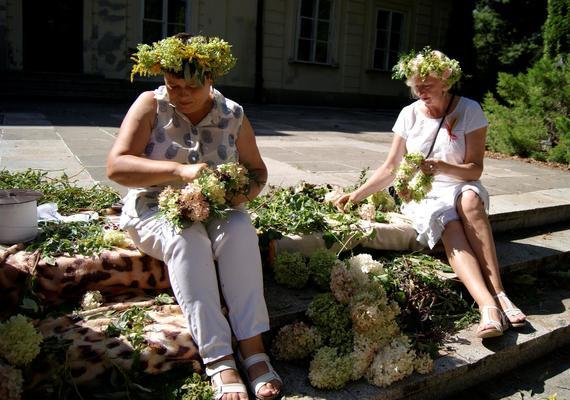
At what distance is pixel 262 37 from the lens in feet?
52.6

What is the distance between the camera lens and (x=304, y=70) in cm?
1705

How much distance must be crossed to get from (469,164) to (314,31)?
47.6ft

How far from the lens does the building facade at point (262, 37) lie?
13.7 metres

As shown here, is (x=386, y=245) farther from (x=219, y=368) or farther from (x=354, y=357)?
(x=219, y=368)

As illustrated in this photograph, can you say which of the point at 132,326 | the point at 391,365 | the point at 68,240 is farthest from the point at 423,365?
the point at 68,240

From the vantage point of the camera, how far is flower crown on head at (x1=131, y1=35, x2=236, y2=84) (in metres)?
2.53

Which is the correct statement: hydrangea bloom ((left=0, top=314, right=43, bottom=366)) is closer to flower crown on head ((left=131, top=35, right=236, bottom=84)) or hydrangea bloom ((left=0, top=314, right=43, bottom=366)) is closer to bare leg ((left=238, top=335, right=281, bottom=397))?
bare leg ((left=238, top=335, right=281, bottom=397))

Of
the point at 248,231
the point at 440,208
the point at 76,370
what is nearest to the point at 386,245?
the point at 440,208

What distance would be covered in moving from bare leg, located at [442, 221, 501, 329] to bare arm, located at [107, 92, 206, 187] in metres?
1.55

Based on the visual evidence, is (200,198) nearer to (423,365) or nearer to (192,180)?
(192,180)

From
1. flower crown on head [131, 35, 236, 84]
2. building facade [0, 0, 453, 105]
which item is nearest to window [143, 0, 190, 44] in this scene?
building facade [0, 0, 453, 105]

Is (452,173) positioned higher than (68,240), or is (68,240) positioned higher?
(452,173)

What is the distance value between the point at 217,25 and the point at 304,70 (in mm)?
3003

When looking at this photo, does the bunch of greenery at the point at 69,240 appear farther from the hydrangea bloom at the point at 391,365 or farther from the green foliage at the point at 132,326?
the hydrangea bloom at the point at 391,365
